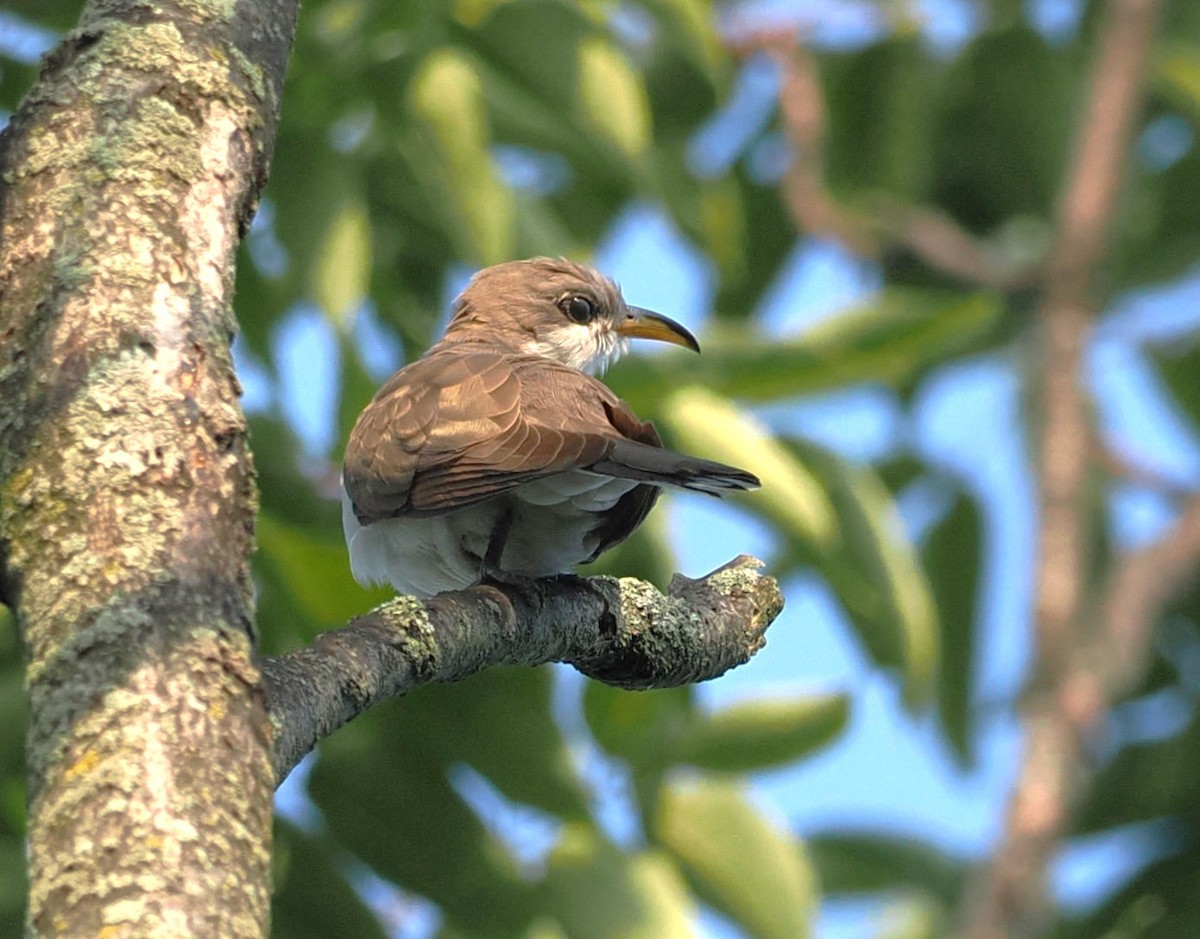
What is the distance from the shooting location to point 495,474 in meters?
3.43

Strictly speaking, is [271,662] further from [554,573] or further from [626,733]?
[626,733]

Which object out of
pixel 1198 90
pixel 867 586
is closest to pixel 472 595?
pixel 867 586

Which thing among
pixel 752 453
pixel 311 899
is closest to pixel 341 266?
pixel 752 453

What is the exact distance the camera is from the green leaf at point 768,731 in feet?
14.2

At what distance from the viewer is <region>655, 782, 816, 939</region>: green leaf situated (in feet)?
13.8

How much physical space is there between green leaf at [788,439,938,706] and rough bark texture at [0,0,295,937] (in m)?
2.36

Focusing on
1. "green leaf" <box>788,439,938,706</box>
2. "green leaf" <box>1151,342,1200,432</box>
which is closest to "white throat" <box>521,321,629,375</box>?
"green leaf" <box>788,439,938,706</box>

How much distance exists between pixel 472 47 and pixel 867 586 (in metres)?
1.73

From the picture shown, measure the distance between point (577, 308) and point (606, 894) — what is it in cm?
188

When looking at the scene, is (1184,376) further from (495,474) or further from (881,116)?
(495,474)

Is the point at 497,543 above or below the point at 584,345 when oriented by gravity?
below

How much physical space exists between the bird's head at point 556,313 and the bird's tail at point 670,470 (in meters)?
1.73

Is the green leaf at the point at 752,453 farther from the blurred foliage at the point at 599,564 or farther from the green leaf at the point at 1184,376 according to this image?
the green leaf at the point at 1184,376

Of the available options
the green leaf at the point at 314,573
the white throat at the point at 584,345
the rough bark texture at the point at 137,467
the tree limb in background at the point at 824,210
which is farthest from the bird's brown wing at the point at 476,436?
the tree limb in background at the point at 824,210
